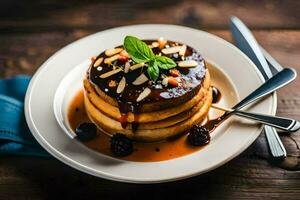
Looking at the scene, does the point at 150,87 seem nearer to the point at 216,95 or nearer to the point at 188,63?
the point at 188,63

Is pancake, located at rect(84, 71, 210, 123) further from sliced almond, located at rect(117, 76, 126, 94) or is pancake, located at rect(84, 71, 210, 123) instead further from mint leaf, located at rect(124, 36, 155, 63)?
mint leaf, located at rect(124, 36, 155, 63)

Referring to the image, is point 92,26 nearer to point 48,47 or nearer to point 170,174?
point 48,47

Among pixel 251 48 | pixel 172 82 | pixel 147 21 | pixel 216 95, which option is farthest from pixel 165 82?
pixel 147 21

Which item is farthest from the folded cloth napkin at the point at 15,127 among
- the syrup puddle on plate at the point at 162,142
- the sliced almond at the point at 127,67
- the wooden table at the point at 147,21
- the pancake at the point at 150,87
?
the sliced almond at the point at 127,67

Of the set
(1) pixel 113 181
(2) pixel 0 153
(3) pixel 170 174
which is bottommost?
(2) pixel 0 153

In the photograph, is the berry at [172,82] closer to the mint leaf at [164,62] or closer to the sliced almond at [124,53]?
the mint leaf at [164,62]

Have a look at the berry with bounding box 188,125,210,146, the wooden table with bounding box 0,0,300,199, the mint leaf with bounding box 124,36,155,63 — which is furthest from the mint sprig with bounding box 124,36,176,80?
the wooden table with bounding box 0,0,300,199

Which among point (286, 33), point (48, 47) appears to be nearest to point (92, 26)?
point (48, 47)
